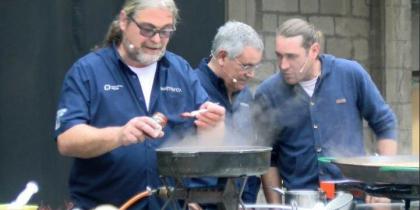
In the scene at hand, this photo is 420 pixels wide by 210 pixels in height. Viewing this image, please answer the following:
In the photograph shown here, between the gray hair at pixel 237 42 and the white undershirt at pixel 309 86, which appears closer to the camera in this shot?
the gray hair at pixel 237 42

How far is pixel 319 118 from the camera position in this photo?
17.6ft

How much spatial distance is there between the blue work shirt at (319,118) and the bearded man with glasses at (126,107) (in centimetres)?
109

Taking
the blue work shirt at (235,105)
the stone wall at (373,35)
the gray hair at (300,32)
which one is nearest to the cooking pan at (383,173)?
the blue work shirt at (235,105)

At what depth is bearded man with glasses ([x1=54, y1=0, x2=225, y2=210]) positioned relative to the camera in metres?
4.21

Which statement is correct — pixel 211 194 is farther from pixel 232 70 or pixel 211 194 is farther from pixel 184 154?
pixel 232 70

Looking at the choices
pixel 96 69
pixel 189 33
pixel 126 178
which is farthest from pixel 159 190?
pixel 189 33

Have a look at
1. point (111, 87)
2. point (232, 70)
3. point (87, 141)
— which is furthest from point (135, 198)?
point (232, 70)

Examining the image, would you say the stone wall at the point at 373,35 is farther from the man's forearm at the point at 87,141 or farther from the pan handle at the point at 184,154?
the pan handle at the point at 184,154

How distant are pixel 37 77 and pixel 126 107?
8.51ft

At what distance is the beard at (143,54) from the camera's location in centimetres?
427

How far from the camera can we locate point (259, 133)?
5324mm

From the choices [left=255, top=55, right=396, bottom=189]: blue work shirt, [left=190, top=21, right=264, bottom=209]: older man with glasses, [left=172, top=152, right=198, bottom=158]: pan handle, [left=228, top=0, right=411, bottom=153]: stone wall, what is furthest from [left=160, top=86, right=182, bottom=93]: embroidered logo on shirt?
[left=228, top=0, right=411, bottom=153]: stone wall

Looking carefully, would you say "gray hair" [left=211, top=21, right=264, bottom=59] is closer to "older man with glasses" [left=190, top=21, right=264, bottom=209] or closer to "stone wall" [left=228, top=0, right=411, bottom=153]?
"older man with glasses" [left=190, top=21, right=264, bottom=209]

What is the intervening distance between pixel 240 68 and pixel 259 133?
1.14ft
